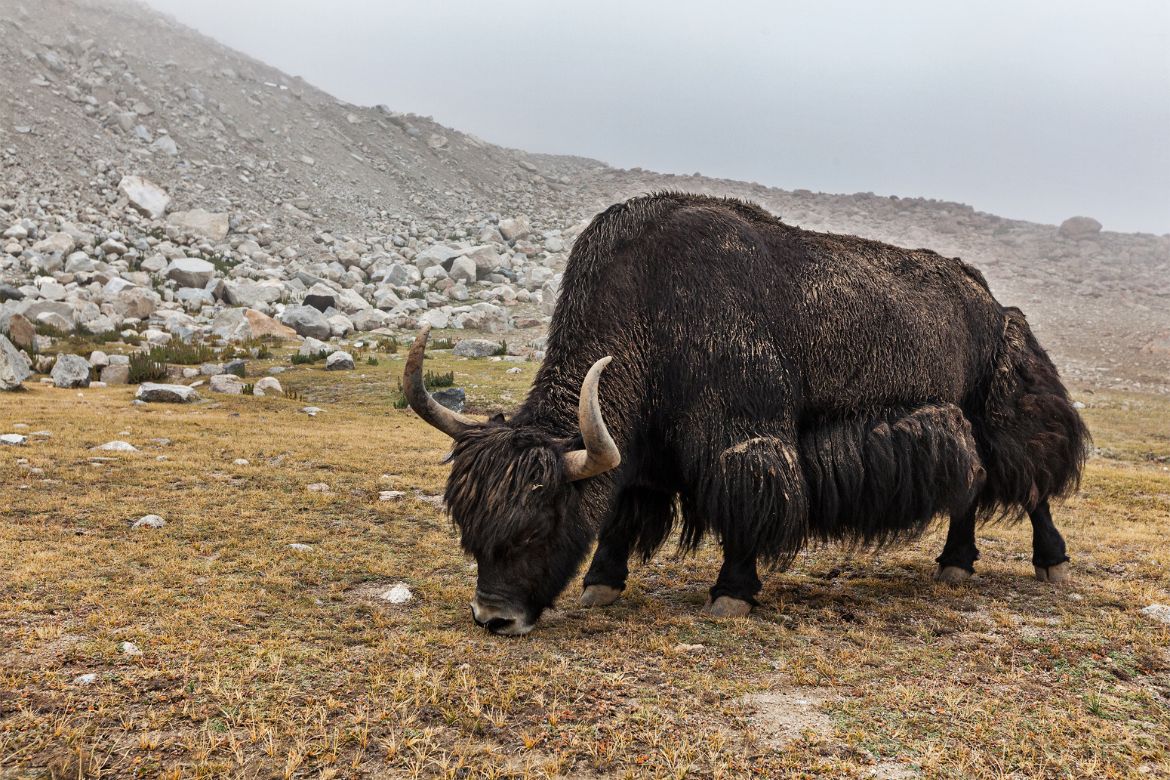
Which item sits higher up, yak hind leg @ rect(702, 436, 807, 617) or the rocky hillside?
the rocky hillside

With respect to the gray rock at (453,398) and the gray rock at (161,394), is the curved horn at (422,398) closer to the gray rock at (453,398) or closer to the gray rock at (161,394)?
the gray rock at (453,398)

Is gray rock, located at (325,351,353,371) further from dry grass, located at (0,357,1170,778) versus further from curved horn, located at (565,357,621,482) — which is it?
curved horn, located at (565,357,621,482)

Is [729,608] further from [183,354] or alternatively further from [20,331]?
[20,331]

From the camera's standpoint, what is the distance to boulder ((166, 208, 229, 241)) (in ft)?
89.8

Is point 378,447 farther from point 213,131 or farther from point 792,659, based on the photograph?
point 213,131

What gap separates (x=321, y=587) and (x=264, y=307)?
1767 cm

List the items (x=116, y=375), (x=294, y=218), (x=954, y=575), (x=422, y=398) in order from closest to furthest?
1. (x=422, y=398)
2. (x=954, y=575)
3. (x=116, y=375)
4. (x=294, y=218)

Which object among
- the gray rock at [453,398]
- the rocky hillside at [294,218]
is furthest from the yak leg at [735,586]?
the rocky hillside at [294,218]

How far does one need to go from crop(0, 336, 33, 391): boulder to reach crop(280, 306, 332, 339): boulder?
7280 mm

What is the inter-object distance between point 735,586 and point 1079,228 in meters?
48.7

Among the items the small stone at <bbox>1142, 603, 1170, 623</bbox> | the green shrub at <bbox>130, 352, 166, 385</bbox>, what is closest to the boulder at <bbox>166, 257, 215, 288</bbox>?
the green shrub at <bbox>130, 352, 166, 385</bbox>

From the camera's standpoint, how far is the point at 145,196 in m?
27.7

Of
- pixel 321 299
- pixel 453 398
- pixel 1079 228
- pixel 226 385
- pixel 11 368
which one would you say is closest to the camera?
pixel 11 368

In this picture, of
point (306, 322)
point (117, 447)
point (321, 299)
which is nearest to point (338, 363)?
point (306, 322)
